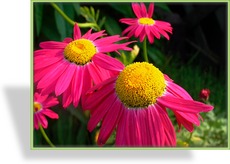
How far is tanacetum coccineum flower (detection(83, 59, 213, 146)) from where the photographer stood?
0.72 metres

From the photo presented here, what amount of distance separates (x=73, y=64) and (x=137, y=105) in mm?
142

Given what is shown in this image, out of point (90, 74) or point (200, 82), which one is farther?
point (200, 82)

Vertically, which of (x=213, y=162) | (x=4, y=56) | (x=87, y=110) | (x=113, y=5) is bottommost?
(x=213, y=162)

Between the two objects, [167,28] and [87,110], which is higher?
[167,28]

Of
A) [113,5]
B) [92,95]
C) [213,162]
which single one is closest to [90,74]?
[92,95]

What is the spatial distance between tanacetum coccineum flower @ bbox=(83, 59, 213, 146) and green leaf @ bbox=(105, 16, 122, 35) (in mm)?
97

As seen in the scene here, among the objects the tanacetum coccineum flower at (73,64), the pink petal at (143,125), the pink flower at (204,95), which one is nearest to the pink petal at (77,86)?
the tanacetum coccineum flower at (73,64)

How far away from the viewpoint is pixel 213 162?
0.88 m

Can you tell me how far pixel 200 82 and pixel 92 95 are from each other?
0.24 meters

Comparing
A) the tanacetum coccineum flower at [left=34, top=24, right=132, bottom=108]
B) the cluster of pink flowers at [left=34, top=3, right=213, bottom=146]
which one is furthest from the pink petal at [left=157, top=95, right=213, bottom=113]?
the tanacetum coccineum flower at [left=34, top=24, right=132, bottom=108]

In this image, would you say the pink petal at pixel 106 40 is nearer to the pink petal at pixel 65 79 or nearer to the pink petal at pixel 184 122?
the pink petal at pixel 65 79

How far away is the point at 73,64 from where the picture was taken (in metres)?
0.76

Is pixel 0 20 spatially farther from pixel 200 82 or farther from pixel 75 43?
pixel 200 82

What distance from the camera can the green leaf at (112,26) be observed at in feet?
2.66
